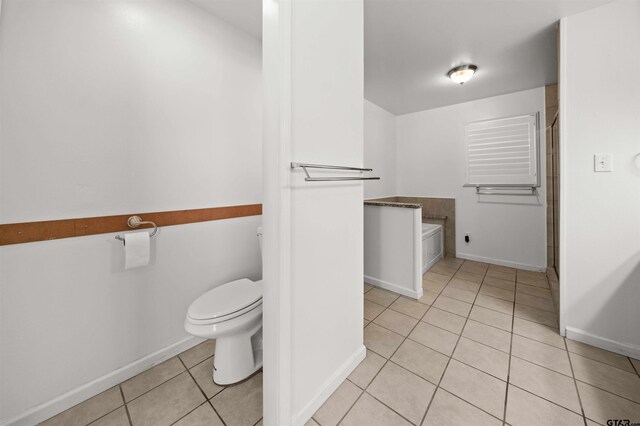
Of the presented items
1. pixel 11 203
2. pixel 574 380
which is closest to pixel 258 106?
pixel 11 203

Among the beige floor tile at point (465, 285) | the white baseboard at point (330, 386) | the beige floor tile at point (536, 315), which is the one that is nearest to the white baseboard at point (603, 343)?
the beige floor tile at point (536, 315)

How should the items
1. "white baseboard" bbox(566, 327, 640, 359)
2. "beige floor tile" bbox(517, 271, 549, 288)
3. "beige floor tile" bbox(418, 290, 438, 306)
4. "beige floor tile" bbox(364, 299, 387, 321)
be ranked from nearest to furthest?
"white baseboard" bbox(566, 327, 640, 359) < "beige floor tile" bbox(364, 299, 387, 321) < "beige floor tile" bbox(418, 290, 438, 306) < "beige floor tile" bbox(517, 271, 549, 288)

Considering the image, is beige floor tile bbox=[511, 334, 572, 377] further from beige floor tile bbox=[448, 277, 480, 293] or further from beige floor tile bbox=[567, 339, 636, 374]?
beige floor tile bbox=[448, 277, 480, 293]

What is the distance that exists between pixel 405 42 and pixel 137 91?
6.96ft

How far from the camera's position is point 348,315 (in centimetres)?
146

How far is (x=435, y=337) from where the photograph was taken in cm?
181

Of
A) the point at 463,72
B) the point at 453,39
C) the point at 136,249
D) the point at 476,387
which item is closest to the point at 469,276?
the point at 476,387

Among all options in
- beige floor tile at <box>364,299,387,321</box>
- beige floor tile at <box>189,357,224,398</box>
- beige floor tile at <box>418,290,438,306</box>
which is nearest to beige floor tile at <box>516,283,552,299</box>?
beige floor tile at <box>418,290,438,306</box>

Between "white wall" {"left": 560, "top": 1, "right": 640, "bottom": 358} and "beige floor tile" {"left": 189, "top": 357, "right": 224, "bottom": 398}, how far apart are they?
2.48m

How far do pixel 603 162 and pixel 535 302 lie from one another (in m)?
1.36

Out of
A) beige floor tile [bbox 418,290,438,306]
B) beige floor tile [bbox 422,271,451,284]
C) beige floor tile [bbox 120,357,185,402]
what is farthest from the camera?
beige floor tile [bbox 422,271,451,284]

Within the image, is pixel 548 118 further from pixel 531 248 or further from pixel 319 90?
pixel 319 90

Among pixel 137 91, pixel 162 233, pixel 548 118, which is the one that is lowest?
pixel 162 233

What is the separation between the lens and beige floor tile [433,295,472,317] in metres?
2.16
